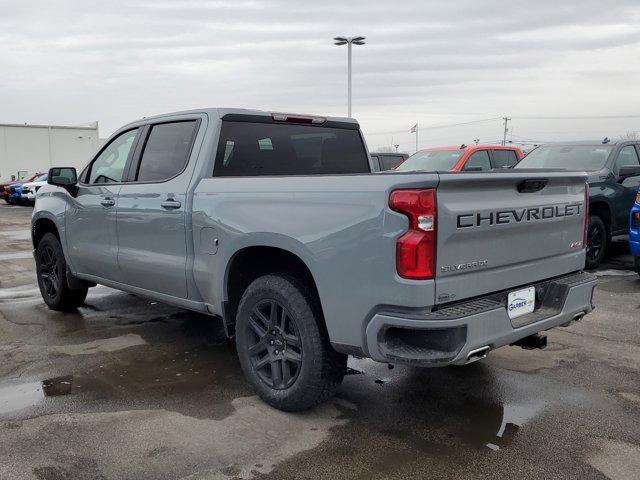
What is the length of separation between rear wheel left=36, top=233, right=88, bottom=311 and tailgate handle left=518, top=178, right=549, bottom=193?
4.54 m

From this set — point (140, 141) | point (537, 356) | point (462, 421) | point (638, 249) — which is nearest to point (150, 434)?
point (462, 421)

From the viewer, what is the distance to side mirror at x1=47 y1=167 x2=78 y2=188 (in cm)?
548

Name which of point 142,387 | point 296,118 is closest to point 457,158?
point 296,118

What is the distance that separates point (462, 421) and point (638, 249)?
177 inches

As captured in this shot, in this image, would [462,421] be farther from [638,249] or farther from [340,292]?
[638,249]

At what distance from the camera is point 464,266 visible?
3066mm

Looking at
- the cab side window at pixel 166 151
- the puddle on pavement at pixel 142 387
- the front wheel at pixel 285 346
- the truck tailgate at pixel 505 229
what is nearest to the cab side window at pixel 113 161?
the cab side window at pixel 166 151

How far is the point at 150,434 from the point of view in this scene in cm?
340

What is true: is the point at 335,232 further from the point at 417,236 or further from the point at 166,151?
the point at 166,151

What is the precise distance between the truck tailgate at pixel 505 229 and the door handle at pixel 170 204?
2.09 metres

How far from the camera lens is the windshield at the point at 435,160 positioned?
1115 cm

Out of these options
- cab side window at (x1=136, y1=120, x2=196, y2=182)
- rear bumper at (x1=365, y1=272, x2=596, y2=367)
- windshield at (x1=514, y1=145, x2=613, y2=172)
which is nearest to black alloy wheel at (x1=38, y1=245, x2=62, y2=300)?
cab side window at (x1=136, y1=120, x2=196, y2=182)

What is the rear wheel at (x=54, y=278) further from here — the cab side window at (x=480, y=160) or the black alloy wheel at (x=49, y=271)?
the cab side window at (x=480, y=160)

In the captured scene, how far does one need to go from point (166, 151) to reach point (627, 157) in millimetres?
7325
